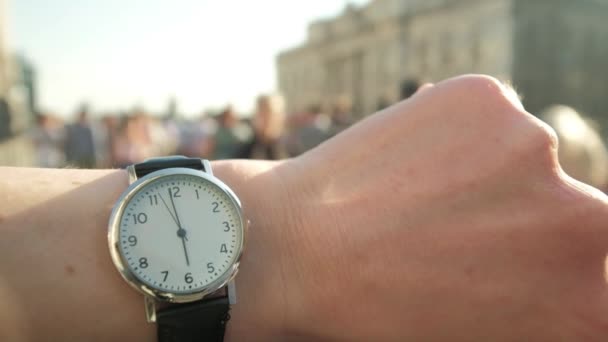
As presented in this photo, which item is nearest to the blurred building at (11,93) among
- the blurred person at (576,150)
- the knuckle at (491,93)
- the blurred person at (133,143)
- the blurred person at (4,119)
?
the blurred person at (4,119)

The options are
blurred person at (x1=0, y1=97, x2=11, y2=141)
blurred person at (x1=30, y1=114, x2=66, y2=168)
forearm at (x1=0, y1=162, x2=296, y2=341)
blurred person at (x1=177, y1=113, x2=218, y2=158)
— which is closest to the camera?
forearm at (x1=0, y1=162, x2=296, y2=341)

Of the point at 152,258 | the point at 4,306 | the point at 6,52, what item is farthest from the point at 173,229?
the point at 6,52

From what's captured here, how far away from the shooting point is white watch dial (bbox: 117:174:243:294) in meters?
1.12

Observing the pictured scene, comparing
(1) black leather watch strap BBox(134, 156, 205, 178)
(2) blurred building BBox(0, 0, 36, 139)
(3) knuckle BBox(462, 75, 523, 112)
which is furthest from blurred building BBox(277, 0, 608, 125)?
(1) black leather watch strap BBox(134, 156, 205, 178)

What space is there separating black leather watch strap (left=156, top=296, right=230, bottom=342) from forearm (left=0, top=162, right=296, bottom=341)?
0.04 metres

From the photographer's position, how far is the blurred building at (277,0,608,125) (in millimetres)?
28750

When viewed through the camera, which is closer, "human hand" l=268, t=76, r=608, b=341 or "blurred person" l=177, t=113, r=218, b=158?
"human hand" l=268, t=76, r=608, b=341

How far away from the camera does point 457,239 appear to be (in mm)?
1183

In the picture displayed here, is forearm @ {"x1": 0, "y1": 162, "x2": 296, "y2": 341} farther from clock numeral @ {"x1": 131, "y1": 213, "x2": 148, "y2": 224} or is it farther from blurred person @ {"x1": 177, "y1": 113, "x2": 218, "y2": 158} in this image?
blurred person @ {"x1": 177, "y1": 113, "x2": 218, "y2": 158}

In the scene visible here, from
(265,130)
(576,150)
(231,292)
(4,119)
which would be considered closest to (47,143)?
(4,119)

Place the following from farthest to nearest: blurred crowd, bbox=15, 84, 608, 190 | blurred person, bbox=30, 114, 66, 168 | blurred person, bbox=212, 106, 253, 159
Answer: blurred person, bbox=30, 114, 66, 168 < blurred person, bbox=212, 106, 253, 159 < blurred crowd, bbox=15, 84, 608, 190

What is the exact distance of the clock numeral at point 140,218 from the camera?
113 centimetres

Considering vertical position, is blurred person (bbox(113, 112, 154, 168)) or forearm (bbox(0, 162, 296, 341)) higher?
forearm (bbox(0, 162, 296, 341))

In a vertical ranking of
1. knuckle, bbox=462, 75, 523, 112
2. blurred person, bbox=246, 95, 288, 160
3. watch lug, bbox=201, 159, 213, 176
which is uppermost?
knuckle, bbox=462, 75, 523, 112
